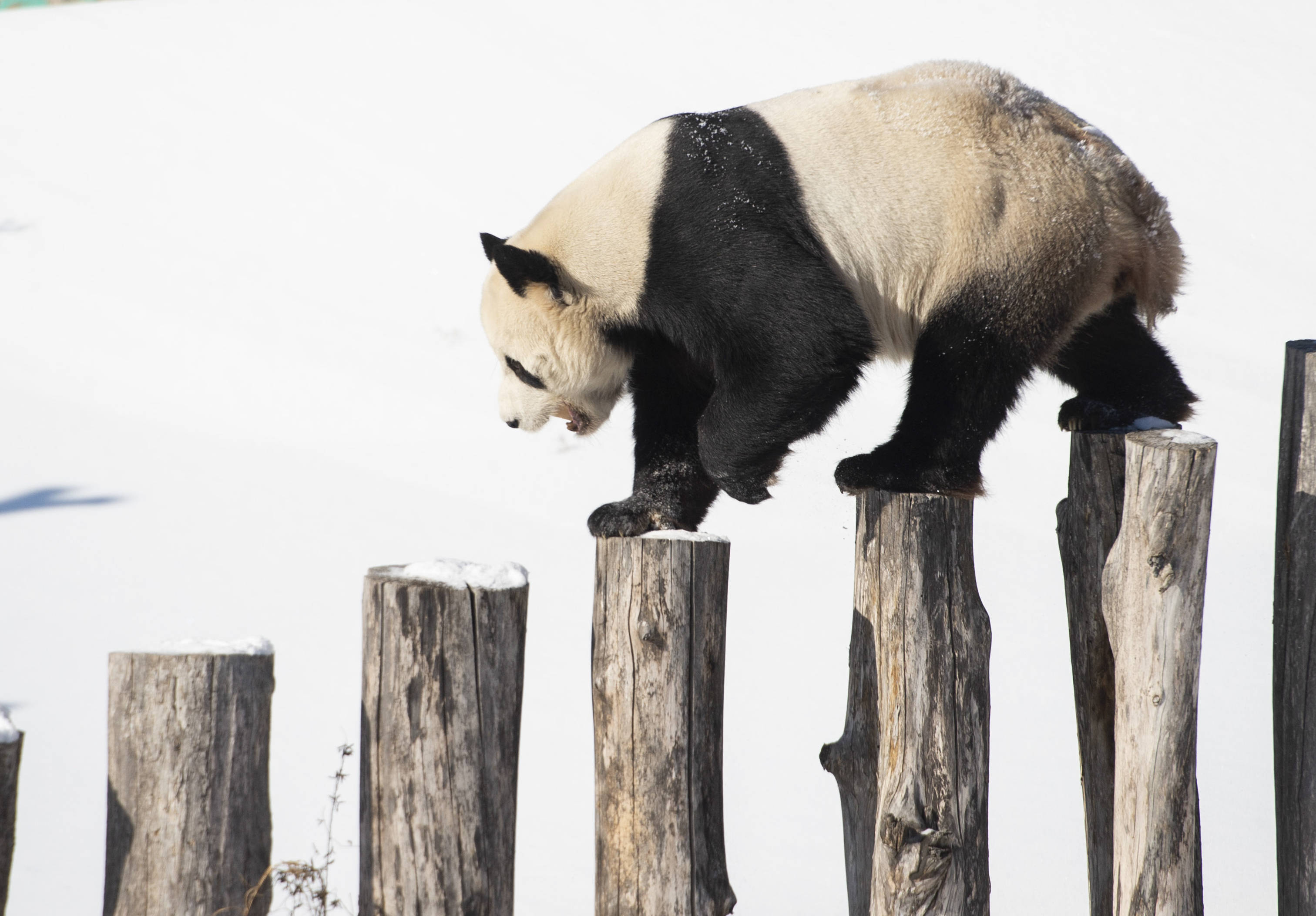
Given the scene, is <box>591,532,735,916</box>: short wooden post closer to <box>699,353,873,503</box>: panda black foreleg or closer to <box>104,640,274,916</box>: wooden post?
<box>699,353,873,503</box>: panda black foreleg

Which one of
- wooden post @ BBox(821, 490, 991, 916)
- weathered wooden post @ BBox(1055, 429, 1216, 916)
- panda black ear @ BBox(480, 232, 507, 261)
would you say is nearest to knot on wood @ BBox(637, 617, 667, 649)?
wooden post @ BBox(821, 490, 991, 916)

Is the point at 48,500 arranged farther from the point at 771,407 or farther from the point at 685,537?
the point at 685,537

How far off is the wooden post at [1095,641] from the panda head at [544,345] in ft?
4.54

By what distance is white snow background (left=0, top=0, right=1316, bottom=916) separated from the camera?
Result: 4883 millimetres

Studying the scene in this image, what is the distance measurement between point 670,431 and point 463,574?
52.6 inches

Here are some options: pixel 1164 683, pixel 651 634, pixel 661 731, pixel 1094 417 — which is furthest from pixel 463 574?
pixel 1094 417

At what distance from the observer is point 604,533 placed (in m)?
3.31

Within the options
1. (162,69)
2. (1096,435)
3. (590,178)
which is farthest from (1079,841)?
(162,69)

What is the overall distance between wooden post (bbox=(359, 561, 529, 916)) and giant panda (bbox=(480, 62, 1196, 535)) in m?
0.95

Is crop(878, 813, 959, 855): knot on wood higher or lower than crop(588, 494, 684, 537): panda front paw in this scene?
lower

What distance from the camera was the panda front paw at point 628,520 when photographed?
332 centimetres

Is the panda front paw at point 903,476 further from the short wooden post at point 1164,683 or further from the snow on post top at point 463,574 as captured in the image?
the snow on post top at point 463,574

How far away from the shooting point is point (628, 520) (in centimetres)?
333

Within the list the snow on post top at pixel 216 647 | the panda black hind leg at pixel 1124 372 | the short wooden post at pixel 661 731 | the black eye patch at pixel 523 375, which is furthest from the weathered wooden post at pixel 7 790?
the panda black hind leg at pixel 1124 372
